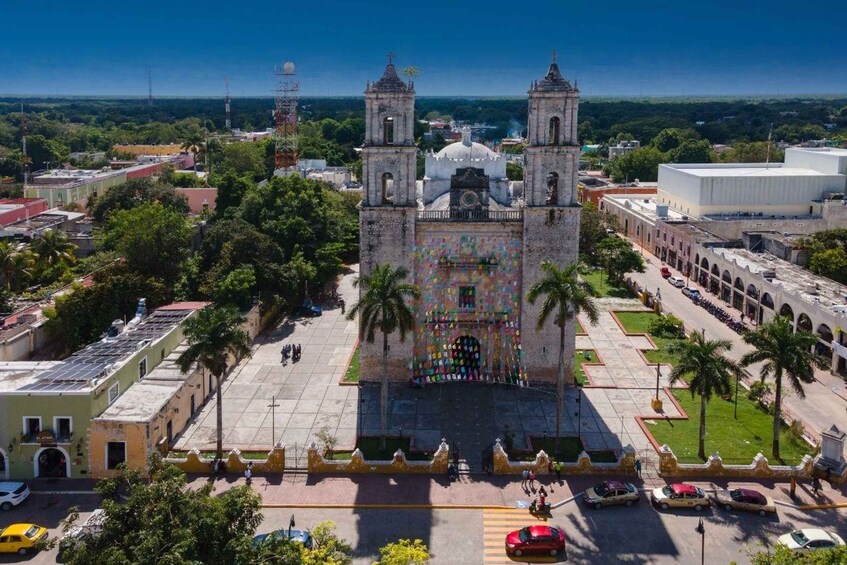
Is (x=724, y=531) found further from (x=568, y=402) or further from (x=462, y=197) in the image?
(x=462, y=197)

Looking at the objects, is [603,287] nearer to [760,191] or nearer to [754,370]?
[754,370]

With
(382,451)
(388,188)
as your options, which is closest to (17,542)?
(382,451)

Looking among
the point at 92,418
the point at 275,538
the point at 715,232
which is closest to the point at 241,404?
the point at 92,418

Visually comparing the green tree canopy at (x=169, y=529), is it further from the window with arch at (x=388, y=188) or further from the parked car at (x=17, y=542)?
the window with arch at (x=388, y=188)

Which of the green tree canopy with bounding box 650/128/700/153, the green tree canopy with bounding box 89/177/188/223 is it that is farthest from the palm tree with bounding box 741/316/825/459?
the green tree canopy with bounding box 650/128/700/153

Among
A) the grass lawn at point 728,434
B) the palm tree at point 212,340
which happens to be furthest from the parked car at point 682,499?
the palm tree at point 212,340
